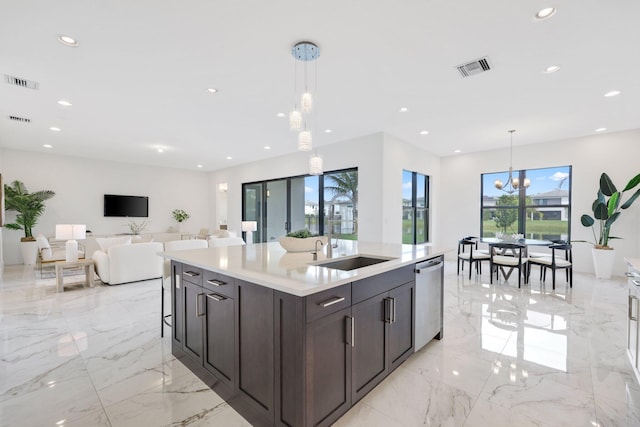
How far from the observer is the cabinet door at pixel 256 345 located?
1570 mm

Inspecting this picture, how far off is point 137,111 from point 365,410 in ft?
16.2

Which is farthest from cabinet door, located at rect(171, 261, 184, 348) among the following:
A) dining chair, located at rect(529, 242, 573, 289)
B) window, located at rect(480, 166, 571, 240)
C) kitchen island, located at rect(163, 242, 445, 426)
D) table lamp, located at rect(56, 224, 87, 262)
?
window, located at rect(480, 166, 571, 240)

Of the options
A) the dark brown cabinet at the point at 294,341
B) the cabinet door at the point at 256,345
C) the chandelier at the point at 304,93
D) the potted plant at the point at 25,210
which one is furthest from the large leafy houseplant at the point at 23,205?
the cabinet door at the point at 256,345

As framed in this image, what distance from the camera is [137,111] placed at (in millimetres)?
4379

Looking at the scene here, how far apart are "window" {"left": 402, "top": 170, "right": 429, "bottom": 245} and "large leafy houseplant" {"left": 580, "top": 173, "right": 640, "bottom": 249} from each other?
10.1 feet

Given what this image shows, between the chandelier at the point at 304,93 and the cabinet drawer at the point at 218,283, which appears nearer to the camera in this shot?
the cabinet drawer at the point at 218,283

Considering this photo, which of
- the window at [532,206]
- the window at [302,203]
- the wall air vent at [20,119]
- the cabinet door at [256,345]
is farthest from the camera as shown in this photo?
the window at [302,203]

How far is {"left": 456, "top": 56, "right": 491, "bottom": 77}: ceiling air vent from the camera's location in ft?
9.66

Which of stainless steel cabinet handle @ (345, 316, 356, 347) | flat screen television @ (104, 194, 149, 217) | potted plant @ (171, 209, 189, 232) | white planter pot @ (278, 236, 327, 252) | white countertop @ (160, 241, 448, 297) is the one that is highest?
flat screen television @ (104, 194, 149, 217)

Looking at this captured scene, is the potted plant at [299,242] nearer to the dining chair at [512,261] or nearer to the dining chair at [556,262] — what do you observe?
the dining chair at [512,261]

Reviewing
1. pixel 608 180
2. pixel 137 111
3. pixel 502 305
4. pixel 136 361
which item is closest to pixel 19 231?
pixel 137 111

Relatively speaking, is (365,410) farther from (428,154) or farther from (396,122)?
(428,154)

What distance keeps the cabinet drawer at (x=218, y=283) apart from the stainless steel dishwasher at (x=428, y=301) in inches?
57.8

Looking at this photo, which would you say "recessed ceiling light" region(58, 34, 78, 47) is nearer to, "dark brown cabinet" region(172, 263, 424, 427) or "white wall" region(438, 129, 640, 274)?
"dark brown cabinet" region(172, 263, 424, 427)
